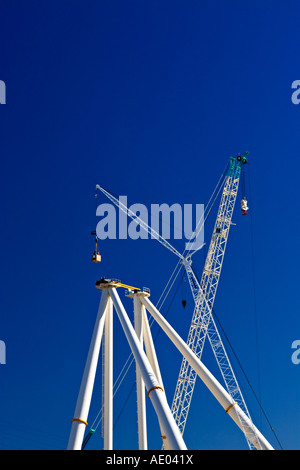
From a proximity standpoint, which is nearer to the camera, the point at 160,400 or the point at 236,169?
the point at 160,400

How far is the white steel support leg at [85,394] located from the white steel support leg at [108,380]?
2508 millimetres

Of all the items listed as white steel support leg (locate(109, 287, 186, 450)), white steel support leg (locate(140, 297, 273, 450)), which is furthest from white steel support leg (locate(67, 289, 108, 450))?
white steel support leg (locate(140, 297, 273, 450))

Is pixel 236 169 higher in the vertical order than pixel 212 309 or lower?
higher

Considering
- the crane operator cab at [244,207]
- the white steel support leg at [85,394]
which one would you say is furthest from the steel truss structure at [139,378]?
the crane operator cab at [244,207]

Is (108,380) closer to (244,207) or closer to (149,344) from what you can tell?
(149,344)

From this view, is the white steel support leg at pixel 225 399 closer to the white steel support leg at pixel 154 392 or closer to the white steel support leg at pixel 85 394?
the white steel support leg at pixel 154 392

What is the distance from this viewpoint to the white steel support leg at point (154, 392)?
119 ft

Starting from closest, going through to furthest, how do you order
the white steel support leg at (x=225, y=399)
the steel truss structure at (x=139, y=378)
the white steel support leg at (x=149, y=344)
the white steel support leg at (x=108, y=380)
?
the steel truss structure at (x=139, y=378) < the white steel support leg at (x=225, y=399) < the white steel support leg at (x=108, y=380) < the white steel support leg at (x=149, y=344)

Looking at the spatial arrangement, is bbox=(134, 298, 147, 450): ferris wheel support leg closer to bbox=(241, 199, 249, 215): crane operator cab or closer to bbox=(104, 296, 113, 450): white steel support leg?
bbox=(104, 296, 113, 450): white steel support leg
